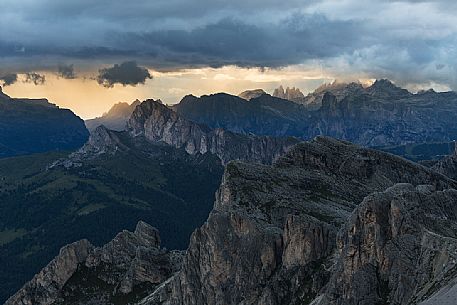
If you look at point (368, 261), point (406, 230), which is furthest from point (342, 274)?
point (406, 230)

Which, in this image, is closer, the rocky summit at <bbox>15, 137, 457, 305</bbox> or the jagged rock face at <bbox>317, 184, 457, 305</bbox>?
the jagged rock face at <bbox>317, 184, 457, 305</bbox>

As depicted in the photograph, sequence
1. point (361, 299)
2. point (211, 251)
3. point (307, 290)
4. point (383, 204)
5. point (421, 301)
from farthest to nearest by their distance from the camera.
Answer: point (211, 251)
point (307, 290)
point (383, 204)
point (361, 299)
point (421, 301)

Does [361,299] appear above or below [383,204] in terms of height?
below

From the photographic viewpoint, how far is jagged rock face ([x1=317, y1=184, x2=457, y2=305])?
123125 millimetres

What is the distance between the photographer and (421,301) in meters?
111

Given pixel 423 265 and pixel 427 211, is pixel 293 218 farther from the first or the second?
pixel 423 265

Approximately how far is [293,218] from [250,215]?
23487 mm

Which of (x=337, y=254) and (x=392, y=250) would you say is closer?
(x=392, y=250)

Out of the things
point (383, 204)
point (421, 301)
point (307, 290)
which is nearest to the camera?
point (421, 301)

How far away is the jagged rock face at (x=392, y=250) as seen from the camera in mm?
123125

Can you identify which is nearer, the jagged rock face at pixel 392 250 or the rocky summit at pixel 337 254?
the jagged rock face at pixel 392 250

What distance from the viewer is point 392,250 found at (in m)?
134

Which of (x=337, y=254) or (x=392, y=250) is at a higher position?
(x=392, y=250)

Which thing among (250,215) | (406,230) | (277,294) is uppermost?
(406,230)
